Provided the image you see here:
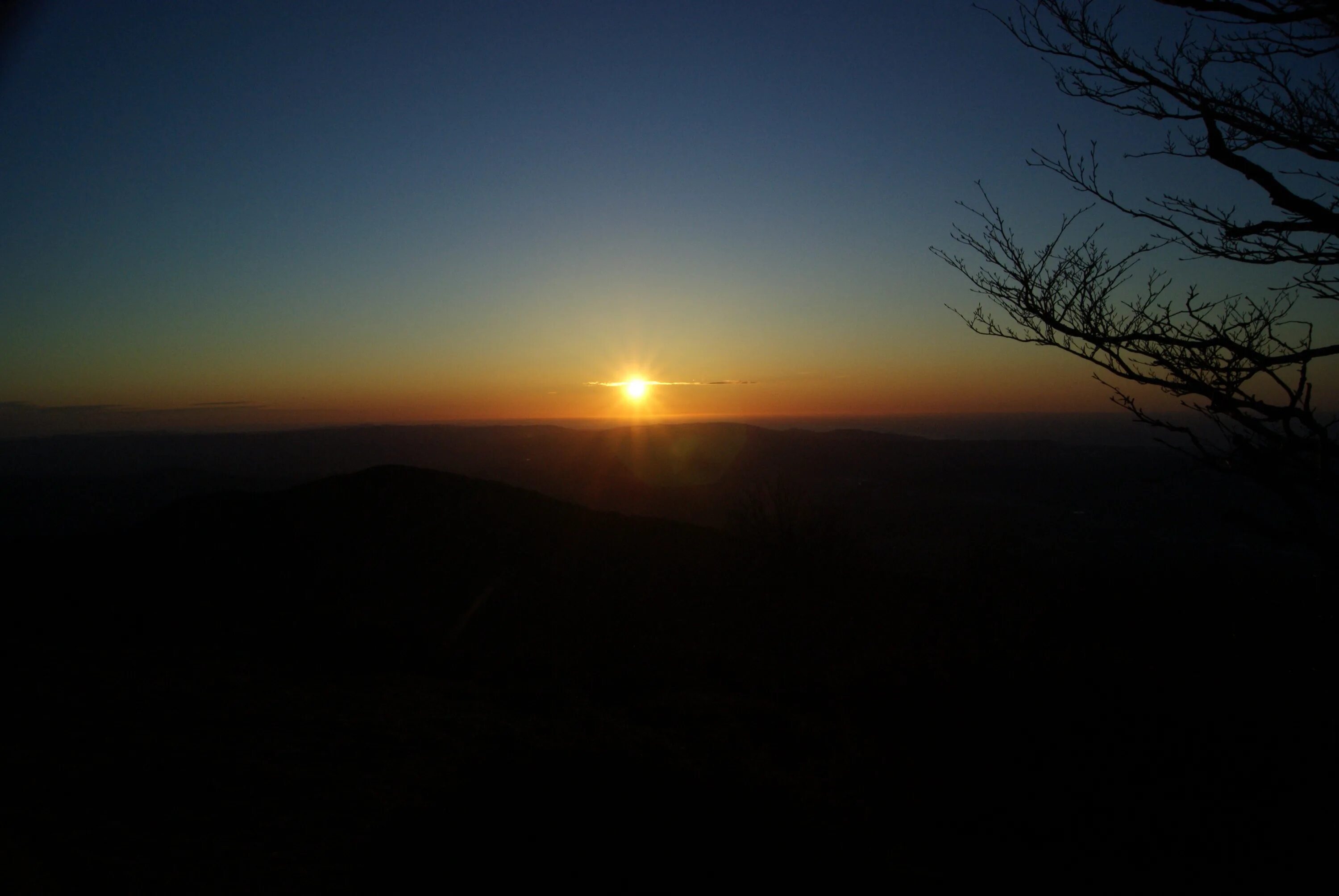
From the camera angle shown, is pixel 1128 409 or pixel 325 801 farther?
pixel 325 801

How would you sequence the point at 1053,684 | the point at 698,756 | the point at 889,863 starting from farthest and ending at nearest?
the point at 1053,684, the point at 698,756, the point at 889,863

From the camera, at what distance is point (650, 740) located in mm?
6469

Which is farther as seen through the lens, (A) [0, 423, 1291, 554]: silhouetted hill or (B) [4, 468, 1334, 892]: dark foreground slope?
(A) [0, 423, 1291, 554]: silhouetted hill

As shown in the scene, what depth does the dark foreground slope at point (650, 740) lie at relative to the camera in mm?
4074

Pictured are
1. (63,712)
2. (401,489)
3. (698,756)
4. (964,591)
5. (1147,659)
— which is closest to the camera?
(63,712)

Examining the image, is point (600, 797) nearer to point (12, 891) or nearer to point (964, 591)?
point (12, 891)

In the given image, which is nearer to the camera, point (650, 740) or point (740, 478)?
point (650, 740)

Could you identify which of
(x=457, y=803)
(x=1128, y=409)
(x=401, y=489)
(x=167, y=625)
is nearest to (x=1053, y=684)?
(x=1128, y=409)

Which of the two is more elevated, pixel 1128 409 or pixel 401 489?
pixel 1128 409

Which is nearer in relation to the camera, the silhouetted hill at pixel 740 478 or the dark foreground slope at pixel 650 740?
the dark foreground slope at pixel 650 740

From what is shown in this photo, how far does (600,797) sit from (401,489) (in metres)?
16.3

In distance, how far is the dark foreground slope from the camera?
4.07m

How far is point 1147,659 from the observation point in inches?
343

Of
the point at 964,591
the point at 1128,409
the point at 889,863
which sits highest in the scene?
the point at 1128,409
